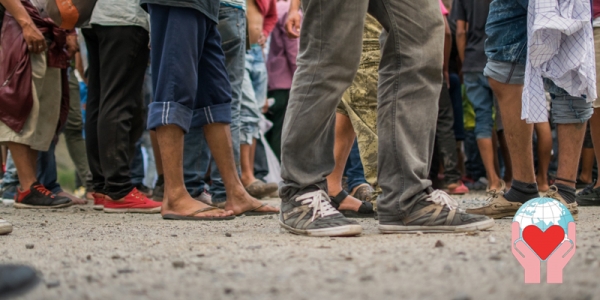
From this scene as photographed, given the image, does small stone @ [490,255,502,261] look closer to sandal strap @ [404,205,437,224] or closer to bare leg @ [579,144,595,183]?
sandal strap @ [404,205,437,224]

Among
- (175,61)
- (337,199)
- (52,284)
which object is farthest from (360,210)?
(52,284)

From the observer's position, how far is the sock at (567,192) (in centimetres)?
325

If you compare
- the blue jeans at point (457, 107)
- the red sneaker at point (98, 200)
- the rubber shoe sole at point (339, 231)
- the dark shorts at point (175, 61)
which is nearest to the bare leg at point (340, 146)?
the dark shorts at point (175, 61)

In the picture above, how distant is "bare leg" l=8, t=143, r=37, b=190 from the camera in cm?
455

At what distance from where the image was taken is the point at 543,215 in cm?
166

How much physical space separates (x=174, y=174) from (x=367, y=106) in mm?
1034

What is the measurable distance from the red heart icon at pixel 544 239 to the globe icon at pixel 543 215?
0.01m

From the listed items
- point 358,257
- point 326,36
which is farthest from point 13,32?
point 358,257

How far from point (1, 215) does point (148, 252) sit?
7.55 ft

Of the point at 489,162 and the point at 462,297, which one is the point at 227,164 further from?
the point at 489,162

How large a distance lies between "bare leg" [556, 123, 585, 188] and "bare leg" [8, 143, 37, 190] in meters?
3.30

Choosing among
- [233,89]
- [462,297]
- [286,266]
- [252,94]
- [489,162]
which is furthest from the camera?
[489,162]

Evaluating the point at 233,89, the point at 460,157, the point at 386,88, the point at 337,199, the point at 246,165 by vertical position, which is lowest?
the point at 460,157

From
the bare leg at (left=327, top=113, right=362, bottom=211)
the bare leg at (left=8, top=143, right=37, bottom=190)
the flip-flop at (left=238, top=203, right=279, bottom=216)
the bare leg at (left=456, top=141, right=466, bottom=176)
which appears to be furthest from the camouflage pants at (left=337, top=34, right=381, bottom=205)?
the bare leg at (left=456, top=141, right=466, bottom=176)
